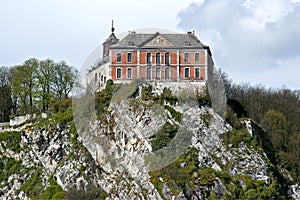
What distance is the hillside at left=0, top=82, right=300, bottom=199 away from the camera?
171 feet

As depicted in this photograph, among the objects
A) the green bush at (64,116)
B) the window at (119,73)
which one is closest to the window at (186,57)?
the window at (119,73)

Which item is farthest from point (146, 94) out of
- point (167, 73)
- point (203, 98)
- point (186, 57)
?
point (186, 57)

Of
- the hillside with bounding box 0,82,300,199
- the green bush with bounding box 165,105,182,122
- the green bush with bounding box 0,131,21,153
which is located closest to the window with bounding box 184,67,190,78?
the hillside with bounding box 0,82,300,199

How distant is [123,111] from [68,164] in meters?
5.78

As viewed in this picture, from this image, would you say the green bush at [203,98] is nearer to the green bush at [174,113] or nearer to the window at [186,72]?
the window at [186,72]

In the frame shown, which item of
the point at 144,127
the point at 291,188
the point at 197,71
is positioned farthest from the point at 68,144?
the point at 291,188

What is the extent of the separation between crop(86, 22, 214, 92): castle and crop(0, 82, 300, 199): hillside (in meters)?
1.33

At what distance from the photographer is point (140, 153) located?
2156 inches

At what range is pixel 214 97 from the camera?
190 feet

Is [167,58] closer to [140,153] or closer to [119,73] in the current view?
[119,73]

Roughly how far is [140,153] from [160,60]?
8.07 metres

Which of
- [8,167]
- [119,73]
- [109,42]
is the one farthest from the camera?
[109,42]

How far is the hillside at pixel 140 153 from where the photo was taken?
171ft

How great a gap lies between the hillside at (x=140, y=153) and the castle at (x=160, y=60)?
1.33 meters
